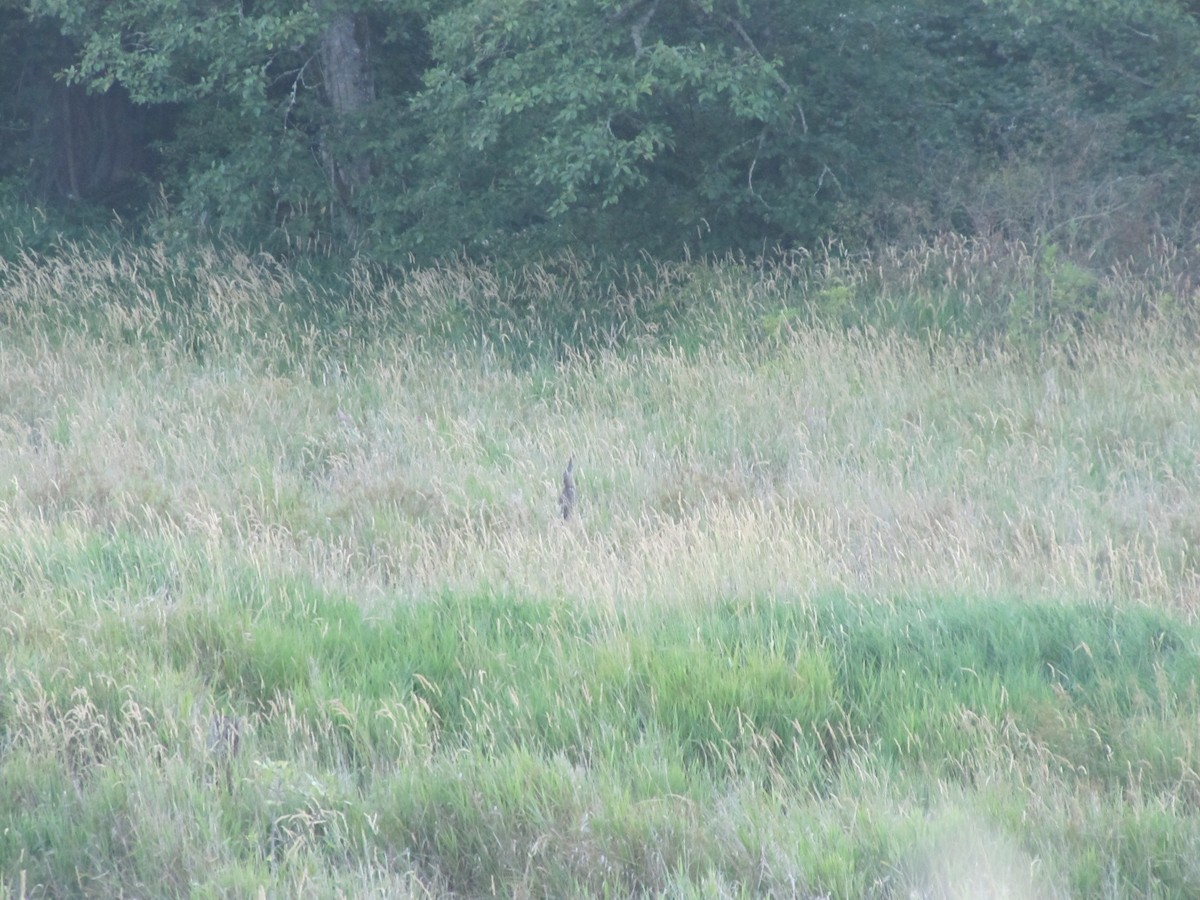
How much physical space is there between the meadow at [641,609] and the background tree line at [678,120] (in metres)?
1.57

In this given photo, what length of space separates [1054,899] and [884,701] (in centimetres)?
121

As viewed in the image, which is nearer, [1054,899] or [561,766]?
[1054,899]

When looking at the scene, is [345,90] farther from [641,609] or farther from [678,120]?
[641,609]

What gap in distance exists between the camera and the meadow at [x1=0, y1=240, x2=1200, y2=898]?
3807mm

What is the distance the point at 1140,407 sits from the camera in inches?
336

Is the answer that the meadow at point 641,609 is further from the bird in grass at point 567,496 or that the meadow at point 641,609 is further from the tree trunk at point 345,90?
the tree trunk at point 345,90

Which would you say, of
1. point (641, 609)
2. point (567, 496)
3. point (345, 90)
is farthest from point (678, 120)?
point (641, 609)

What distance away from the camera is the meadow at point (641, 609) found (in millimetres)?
3807

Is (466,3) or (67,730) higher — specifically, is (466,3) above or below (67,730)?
above

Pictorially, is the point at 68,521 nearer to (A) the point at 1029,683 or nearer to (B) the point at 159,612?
(B) the point at 159,612

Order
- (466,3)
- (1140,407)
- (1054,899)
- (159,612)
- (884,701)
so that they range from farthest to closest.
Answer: (466,3)
(1140,407)
(159,612)
(884,701)
(1054,899)

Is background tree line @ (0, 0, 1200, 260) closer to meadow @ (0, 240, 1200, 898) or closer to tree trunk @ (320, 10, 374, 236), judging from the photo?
→ tree trunk @ (320, 10, 374, 236)

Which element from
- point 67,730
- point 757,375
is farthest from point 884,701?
point 757,375

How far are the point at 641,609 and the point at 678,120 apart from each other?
8305mm
